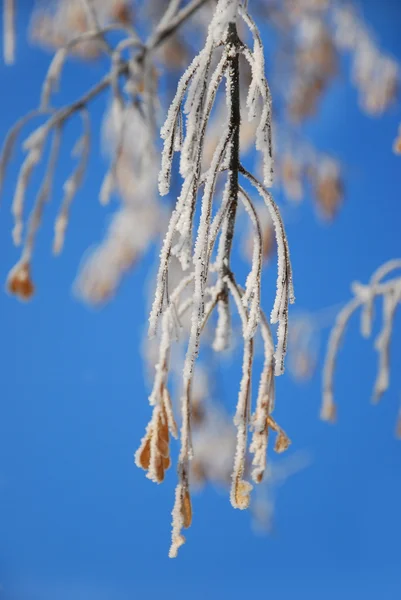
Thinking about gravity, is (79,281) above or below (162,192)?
above

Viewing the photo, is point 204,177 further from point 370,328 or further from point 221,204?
point 370,328

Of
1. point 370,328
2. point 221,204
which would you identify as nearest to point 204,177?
point 221,204

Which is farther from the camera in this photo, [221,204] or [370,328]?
[370,328]

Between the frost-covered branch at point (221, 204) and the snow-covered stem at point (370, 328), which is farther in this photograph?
the snow-covered stem at point (370, 328)

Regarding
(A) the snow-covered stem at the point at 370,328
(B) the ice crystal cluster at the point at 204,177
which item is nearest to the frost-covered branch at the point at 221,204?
(B) the ice crystal cluster at the point at 204,177

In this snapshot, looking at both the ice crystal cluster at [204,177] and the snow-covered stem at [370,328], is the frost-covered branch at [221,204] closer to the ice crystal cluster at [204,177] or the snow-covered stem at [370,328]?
the ice crystal cluster at [204,177]

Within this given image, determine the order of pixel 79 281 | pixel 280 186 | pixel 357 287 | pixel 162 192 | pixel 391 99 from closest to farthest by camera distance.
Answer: pixel 162 192 < pixel 357 287 < pixel 391 99 < pixel 280 186 < pixel 79 281

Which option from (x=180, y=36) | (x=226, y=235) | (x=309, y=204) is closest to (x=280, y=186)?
(x=309, y=204)

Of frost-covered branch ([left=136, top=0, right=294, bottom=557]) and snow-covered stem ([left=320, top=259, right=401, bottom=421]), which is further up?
snow-covered stem ([left=320, top=259, right=401, bottom=421])

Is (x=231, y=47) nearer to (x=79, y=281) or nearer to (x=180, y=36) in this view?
(x=180, y=36)

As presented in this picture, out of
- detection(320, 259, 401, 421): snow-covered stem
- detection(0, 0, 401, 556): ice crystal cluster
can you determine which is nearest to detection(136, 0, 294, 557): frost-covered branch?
detection(0, 0, 401, 556): ice crystal cluster

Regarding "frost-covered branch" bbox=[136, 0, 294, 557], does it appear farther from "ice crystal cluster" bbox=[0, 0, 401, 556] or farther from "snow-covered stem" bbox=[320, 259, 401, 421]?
"snow-covered stem" bbox=[320, 259, 401, 421]
